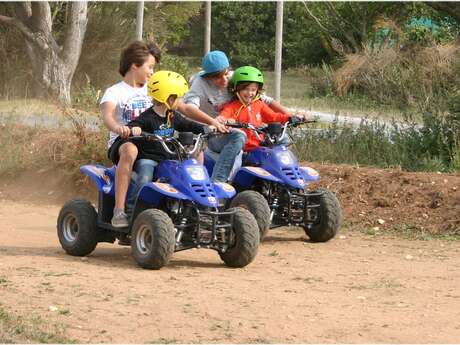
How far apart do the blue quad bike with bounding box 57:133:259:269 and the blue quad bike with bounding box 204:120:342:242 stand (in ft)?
4.11

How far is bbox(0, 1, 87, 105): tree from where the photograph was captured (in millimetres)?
27516

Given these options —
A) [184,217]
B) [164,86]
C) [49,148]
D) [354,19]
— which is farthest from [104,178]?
[354,19]

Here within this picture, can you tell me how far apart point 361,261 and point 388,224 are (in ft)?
6.62

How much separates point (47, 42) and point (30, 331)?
21640 mm

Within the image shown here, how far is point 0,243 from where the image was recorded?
1074cm

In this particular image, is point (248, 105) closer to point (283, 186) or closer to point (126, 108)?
point (283, 186)

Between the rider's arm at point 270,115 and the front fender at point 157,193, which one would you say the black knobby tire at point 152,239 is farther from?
the rider's arm at point 270,115

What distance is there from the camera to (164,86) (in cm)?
943

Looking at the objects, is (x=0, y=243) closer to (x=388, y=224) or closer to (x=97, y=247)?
(x=97, y=247)

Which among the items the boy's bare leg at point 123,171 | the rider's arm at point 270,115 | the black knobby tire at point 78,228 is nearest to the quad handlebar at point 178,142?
the boy's bare leg at point 123,171

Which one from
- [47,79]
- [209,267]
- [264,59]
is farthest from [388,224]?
[264,59]

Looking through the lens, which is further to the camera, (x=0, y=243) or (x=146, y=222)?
(x=0, y=243)

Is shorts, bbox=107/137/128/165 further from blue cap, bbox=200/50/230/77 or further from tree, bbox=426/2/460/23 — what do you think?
tree, bbox=426/2/460/23

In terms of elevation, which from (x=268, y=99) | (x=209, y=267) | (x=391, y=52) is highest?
(x=391, y=52)
